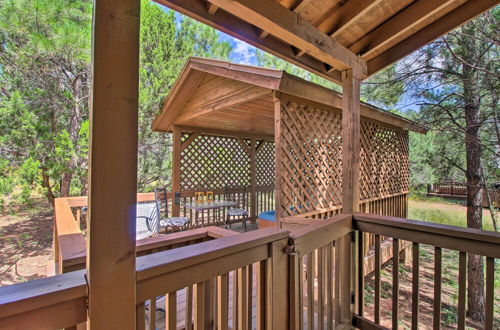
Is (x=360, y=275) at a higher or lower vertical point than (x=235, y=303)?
lower

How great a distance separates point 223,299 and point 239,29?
1.60 meters

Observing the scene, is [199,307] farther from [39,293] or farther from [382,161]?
[382,161]

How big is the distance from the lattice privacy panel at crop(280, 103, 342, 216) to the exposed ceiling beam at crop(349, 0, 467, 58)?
3.78ft

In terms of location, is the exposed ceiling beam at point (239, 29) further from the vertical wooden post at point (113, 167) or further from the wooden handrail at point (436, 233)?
the wooden handrail at point (436, 233)

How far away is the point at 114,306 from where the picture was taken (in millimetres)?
778

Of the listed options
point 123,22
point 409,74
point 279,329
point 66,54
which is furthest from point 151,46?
point 279,329

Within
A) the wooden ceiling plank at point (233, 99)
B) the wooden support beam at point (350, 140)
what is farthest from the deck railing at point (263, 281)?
the wooden ceiling plank at point (233, 99)

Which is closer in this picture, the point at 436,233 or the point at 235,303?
the point at 235,303

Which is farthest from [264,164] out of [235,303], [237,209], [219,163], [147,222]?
[235,303]

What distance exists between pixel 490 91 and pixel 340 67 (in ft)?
12.3

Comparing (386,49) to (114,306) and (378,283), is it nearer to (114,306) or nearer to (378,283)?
(378,283)

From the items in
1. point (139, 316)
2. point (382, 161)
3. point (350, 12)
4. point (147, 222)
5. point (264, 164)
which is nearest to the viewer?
point (139, 316)

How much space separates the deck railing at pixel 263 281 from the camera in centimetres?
74

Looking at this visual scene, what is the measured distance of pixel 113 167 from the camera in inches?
30.7
